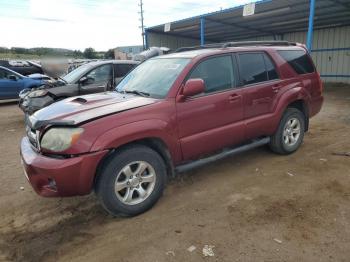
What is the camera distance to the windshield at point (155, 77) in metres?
3.94

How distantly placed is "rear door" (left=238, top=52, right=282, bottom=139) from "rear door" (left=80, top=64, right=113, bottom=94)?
4.22m

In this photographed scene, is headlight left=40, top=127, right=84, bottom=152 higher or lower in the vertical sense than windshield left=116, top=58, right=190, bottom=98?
lower

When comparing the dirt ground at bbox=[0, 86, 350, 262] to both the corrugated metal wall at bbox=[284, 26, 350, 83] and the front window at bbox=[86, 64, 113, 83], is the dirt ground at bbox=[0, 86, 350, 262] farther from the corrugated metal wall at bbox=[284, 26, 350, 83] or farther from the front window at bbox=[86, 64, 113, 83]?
the corrugated metal wall at bbox=[284, 26, 350, 83]

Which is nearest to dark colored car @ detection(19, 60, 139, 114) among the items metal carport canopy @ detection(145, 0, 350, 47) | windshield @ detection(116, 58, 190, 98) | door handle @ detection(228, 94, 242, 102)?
windshield @ detection(116, 58, 190, 98)

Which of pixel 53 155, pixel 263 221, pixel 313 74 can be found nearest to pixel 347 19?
pixel 313 74

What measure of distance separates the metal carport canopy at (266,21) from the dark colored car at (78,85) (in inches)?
291

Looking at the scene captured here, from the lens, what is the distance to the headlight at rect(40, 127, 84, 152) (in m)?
3.10

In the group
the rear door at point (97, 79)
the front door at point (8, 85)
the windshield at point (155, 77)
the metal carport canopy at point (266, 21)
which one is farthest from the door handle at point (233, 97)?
the front door at point (8, 85)

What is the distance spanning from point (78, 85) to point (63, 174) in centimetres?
510

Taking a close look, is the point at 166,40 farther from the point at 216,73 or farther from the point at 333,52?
the point at 216,73

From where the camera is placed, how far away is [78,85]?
775 cm

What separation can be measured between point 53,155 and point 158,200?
1.38 m

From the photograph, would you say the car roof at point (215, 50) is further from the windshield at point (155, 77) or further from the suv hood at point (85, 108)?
the suv hood at point (85, 108)

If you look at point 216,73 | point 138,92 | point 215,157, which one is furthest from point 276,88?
point 138,92
